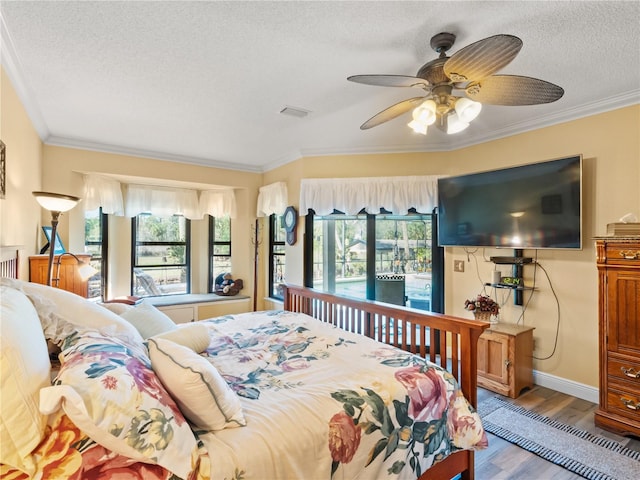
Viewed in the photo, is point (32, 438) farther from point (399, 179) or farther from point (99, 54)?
point (399, 179)

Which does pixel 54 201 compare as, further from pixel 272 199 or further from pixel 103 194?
pixel 272 199

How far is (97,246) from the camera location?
14.0 ft

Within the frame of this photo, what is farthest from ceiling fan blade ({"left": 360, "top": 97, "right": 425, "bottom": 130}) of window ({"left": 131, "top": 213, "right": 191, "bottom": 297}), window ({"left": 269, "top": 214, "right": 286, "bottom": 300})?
window ({"left": 131, "top": 213, "right": 191, "bottom": 297})

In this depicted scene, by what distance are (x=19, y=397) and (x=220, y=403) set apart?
0.55 m

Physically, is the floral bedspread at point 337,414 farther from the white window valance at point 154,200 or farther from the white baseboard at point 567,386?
the white window valance at point 154,200

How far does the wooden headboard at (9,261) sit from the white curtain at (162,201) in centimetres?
211

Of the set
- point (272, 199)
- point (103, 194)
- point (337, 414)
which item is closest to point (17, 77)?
point (103, 194)

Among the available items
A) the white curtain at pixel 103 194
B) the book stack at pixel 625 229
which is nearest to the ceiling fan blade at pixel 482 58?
the book stack at pixel 625 229

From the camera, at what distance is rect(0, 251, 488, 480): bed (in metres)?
0.93

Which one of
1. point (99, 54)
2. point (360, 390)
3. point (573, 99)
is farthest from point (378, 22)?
point (573, 99)

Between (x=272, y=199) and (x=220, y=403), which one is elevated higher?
(x=272, y=199)

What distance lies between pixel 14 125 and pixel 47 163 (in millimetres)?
1388

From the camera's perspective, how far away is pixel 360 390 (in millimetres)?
1416

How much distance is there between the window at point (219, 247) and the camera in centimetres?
508
